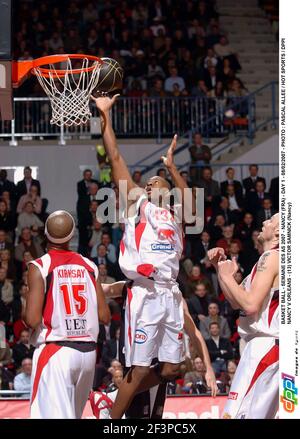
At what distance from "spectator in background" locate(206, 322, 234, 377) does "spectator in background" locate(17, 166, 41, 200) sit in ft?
17.1

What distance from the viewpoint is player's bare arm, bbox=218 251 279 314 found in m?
7.93

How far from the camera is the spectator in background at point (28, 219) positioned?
1805 centimetres

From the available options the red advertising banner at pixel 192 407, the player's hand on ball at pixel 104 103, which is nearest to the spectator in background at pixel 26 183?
the red advertising banner at pixel 192 407

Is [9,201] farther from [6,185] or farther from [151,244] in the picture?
[151,244]

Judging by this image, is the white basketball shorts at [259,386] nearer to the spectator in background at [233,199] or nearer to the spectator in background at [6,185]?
the spectator in background at [233,199]

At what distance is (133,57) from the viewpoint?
22.1 metres

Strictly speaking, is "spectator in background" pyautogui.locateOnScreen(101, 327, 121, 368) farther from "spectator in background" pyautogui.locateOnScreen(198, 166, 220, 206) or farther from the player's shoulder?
the player's shoulder

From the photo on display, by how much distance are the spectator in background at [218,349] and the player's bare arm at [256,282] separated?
21.6ft

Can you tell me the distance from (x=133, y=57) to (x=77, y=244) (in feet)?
16.7

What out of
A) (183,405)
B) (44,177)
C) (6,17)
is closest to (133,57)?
(44,177)

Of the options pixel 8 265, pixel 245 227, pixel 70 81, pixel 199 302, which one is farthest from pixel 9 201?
pixel 70 81

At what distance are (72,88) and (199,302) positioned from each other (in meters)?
6.24

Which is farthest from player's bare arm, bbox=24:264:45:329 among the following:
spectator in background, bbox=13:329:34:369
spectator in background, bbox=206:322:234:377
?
spectator in background, bbox=206:322:234:377

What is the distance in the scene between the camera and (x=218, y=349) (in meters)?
14.9
